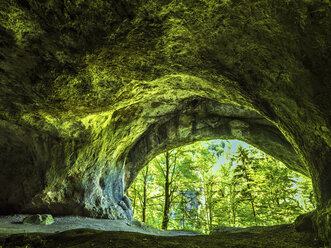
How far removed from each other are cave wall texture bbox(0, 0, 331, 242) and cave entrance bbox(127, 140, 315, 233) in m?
6.96

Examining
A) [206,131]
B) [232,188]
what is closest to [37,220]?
[206,131]

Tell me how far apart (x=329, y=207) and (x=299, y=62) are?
2399mm

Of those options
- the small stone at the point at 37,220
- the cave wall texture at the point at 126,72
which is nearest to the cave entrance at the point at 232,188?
the cave wall texture at the point at 126,72

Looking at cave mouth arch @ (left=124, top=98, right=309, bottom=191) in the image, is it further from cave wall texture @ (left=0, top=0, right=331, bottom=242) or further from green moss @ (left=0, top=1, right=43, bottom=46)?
green moss @ (left=0, top=1, right=43, bottom=46)

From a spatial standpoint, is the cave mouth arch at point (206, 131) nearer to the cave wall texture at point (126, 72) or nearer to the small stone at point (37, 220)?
the cave wall texture at point (126, 72)

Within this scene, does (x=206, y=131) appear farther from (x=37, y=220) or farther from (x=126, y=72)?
(x=37, y=220)

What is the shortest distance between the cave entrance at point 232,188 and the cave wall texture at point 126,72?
6.96 m

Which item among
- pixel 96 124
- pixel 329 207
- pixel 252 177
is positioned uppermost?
pixel 96 124

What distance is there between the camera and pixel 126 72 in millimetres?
4973

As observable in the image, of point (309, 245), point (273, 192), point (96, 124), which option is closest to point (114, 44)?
point (96, 124)

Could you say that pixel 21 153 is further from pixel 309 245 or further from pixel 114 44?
pixel 309 245

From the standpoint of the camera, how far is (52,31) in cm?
355

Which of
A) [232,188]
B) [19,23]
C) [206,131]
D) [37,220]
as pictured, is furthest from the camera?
[232,188]

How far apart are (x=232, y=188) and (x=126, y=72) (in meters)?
13.4
